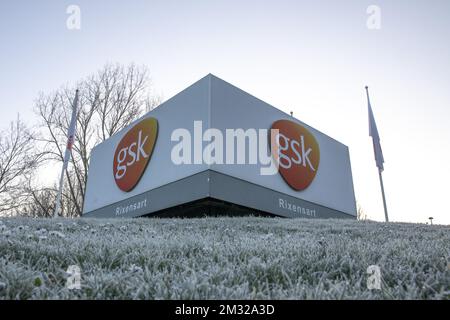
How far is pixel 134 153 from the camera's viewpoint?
15117 millimetres

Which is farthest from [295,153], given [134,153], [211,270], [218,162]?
[211,270]

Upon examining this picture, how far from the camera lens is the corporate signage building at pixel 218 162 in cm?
1190

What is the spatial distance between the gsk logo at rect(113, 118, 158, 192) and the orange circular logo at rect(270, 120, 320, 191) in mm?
4567

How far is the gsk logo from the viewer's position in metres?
14.2

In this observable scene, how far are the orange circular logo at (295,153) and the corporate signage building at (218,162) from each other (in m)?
0.04

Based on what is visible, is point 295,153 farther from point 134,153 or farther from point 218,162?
point 134,153

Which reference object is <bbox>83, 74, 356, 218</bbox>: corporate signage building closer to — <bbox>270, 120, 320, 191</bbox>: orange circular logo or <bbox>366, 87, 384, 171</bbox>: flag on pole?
<bbox>270, 120, 320, 191</bbox>: orange circular logo

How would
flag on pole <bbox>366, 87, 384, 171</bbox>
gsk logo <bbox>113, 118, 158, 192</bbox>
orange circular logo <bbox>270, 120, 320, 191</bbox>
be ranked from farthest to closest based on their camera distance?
1. flag on pole <bbox>366, 87, 384, 171</bbox>
2. gsk logo <bbox>113, 118, 158, 192</bbox>
3. orange circular logo <bbox>270, 120, 320, 191</bbox>

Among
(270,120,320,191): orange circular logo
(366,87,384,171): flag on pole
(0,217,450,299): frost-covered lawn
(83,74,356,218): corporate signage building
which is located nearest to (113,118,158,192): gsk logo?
(83,74,356,218): corporate signage building

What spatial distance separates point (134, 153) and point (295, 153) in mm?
6331

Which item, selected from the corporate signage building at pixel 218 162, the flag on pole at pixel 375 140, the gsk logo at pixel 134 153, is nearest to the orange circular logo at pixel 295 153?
the corporate signage building at pixel 218 162

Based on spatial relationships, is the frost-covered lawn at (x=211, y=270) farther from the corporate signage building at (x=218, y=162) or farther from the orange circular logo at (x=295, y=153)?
the orange circular logo at (x=295, y=153)

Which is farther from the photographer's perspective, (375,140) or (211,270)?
(375,140)
